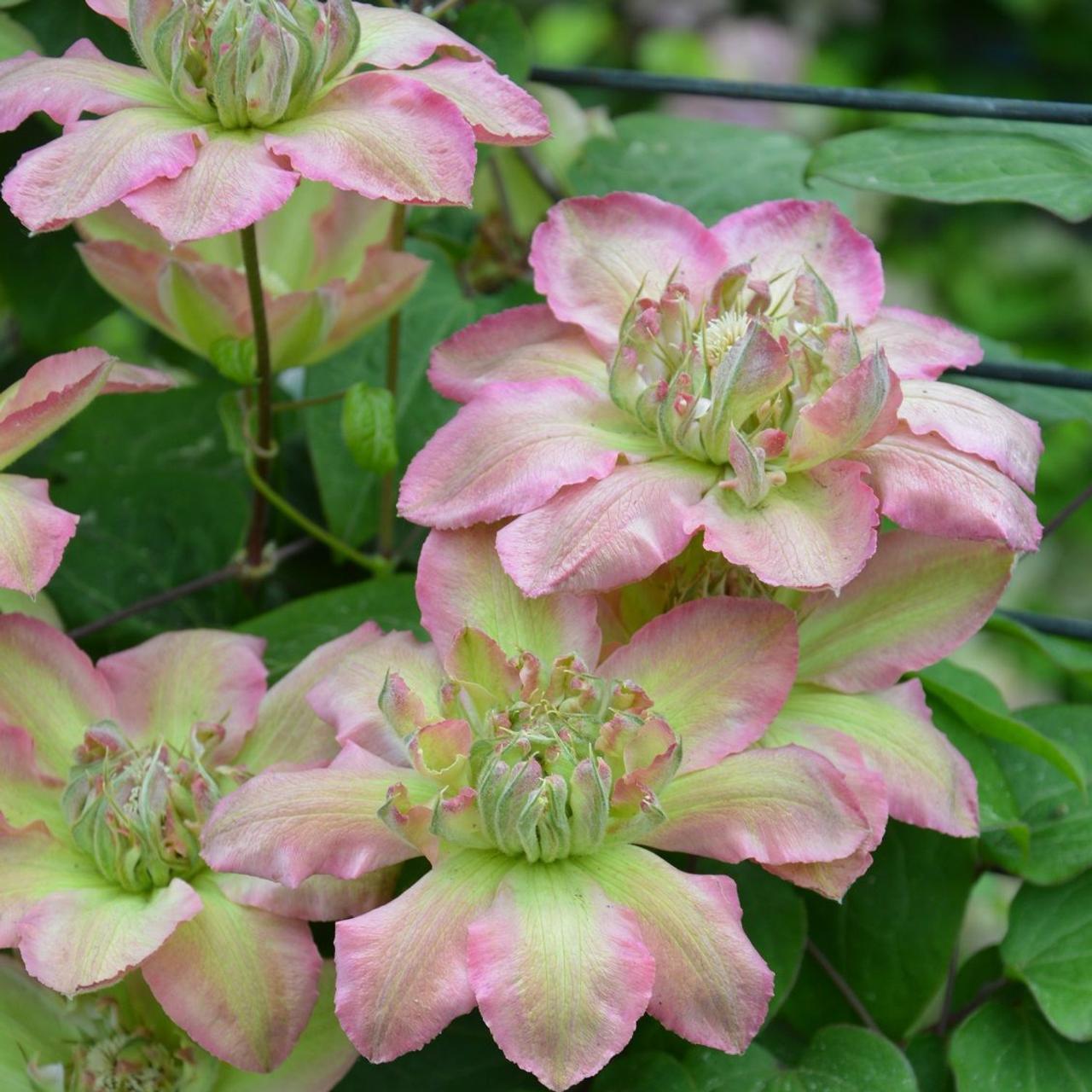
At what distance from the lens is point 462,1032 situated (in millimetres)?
539

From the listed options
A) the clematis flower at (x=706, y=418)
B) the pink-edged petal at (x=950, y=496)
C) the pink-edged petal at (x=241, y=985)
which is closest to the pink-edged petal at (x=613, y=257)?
→ the clematis flower at (x=706, y=418)

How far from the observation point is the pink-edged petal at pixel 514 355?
0.49 meters

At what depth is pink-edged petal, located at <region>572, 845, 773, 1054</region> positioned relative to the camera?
391 mm

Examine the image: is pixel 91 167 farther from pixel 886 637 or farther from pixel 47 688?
pixel 886 637

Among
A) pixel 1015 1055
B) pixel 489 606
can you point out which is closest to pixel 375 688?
pixel 489 606

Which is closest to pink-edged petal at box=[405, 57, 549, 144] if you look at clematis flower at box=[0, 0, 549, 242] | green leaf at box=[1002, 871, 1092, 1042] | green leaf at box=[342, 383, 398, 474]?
clematis flower at box=[0, 0, 549, 242]

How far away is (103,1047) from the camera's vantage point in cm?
49

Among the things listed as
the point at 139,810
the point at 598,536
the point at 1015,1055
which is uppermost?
the point at 598,536

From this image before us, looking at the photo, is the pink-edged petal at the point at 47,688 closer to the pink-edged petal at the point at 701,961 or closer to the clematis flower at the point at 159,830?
the clematis flower at the point at 159,830

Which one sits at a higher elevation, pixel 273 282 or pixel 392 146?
pixel 392 146

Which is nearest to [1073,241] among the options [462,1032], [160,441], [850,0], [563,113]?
[850,0]

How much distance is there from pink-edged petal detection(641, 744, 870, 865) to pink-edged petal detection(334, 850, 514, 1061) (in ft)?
0.22

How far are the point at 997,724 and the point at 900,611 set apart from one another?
83 millimetres

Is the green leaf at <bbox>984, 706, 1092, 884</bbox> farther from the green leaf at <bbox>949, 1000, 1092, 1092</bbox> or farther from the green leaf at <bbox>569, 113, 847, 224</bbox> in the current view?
the green leaf at <bbox>569, 113, 847, 224</bbox>
